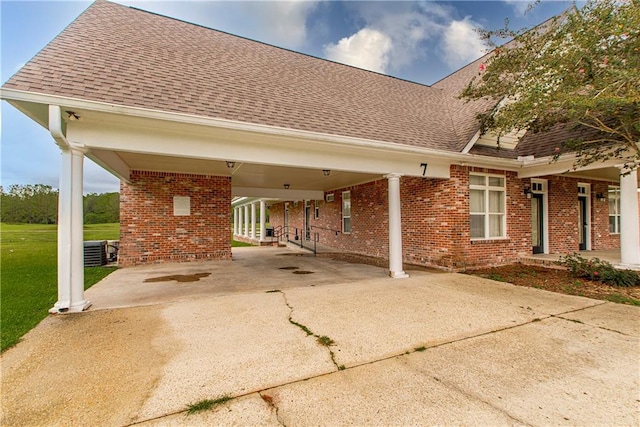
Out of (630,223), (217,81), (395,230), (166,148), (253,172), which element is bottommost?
(395,230)

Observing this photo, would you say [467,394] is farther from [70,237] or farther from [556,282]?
[556,282]

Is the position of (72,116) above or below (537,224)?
above

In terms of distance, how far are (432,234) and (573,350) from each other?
5.60 meters

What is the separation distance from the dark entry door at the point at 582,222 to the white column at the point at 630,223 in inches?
162

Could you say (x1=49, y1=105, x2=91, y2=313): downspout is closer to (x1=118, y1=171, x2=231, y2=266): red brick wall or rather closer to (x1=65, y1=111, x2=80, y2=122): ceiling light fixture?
(x1=65, y1=111, x2=80, y2=122): ceiling light fixture

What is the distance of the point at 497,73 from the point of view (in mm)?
7078

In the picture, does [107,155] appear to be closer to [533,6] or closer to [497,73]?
[497,73]

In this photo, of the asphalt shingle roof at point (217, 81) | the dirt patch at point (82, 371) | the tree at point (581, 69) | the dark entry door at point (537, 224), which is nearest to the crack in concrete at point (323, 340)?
the dirt patch at point (82, 371)

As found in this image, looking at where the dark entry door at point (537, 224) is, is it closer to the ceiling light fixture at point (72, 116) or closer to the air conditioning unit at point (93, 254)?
the ceiling light fixture at point (72, 116)

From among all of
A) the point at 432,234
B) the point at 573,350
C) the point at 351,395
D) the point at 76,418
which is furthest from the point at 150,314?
the point at 432,234

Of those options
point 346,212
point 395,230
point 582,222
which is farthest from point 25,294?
point 582,222

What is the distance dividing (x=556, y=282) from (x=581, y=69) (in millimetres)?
4518

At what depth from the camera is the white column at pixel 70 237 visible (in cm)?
451

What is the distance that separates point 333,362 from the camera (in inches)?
117
